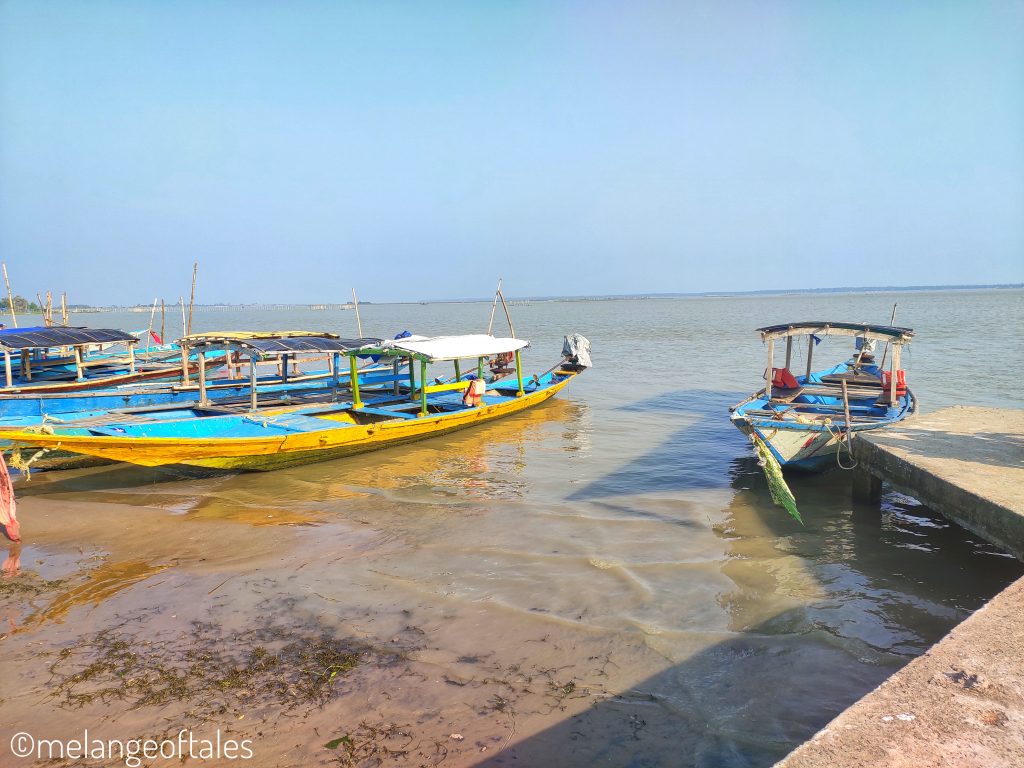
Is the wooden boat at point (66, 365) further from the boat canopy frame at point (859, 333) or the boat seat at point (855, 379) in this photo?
the boat seat at point (855, 379)

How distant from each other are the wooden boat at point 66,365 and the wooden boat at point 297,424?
3227mm

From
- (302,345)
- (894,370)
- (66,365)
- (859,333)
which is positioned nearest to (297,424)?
(302,345)

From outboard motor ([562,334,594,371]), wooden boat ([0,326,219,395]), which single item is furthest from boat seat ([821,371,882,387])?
wooden boat ([0,326,219,395])

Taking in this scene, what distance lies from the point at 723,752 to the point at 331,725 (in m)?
2.44

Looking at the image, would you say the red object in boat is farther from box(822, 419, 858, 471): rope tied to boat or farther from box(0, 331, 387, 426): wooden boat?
box(0, 331, 387, 426): wooden boat

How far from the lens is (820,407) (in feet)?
35.2

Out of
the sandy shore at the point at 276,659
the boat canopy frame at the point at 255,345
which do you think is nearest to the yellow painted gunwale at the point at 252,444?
the boat canopy frame at the point at 255,345

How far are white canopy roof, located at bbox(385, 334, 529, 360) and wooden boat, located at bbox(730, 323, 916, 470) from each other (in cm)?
562

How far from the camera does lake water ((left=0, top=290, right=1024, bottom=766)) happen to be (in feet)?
13.9

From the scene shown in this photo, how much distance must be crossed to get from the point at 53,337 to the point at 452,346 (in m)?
9.07

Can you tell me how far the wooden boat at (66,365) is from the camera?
1375 centimetres

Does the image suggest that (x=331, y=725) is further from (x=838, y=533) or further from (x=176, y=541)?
(x=838, y=533)

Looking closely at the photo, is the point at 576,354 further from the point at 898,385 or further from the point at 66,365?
the point at 66,365

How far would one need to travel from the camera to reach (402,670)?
485 centimetres
